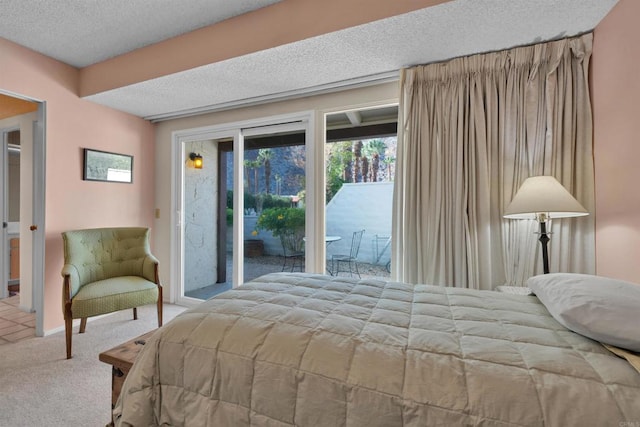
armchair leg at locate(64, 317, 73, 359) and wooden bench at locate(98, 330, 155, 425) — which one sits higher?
wooden bench at locate(98, 330, 155, 425)

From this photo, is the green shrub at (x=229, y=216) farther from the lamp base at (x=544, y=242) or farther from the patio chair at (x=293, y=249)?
the lamp base at (x=544, y=242)

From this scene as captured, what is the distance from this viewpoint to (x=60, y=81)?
288 centimetres

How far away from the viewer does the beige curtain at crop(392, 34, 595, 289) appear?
197 centimetres

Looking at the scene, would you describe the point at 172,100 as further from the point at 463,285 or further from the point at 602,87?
the point at 602,87

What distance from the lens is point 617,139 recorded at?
1675 mm

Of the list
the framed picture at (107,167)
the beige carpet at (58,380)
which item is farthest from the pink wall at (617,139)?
the framed picture at (107,167)

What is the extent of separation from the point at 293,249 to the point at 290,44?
191 centimetres

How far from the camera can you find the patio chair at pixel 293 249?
10.2 feet

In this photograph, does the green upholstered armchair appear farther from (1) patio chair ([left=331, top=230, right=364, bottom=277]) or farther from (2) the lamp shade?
(2) the lamp shade

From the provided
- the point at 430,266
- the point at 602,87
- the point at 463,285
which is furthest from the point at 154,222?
the point at 602,87

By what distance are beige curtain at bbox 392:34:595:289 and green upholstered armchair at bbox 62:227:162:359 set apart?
234cm

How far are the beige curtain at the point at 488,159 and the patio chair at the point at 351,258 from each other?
2.06 ft

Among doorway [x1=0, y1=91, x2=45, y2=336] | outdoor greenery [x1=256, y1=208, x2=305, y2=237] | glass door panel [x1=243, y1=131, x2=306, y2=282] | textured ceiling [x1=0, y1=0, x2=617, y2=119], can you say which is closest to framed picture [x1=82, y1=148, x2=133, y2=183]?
doorway [x1=0, y1=91, x2=45, y2=336]

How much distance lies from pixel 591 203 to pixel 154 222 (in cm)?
435
